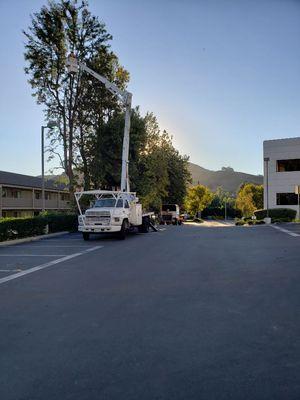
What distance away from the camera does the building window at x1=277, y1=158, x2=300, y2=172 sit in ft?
138

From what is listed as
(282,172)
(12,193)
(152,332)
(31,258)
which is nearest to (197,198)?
(282,172)

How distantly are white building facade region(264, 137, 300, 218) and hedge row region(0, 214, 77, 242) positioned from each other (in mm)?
23247

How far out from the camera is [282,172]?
4219cm

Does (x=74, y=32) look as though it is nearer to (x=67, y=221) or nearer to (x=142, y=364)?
(x=67, y=221)

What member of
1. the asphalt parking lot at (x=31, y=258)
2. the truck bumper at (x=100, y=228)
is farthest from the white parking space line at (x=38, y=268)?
the truck bumper at (x=100, y=228)

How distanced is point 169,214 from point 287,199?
12457 millimetres

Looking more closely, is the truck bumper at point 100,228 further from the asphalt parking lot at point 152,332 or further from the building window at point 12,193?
the building window at point 12,193

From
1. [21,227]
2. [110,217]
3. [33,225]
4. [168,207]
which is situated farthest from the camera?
[168,207]

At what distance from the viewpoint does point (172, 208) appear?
151 ft

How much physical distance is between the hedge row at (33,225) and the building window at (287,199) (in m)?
24.5

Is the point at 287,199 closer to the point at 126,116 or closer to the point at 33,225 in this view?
the point at 126,116

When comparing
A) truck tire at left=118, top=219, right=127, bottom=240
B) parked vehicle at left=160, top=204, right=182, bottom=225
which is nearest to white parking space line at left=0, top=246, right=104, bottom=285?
truck tire at left=118, top=219, right=127, bottom=240

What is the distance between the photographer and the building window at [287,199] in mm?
41438

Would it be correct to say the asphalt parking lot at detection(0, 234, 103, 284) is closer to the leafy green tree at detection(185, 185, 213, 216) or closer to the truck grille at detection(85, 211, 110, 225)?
the truck grille at detection(85, 211, 110, 225)
